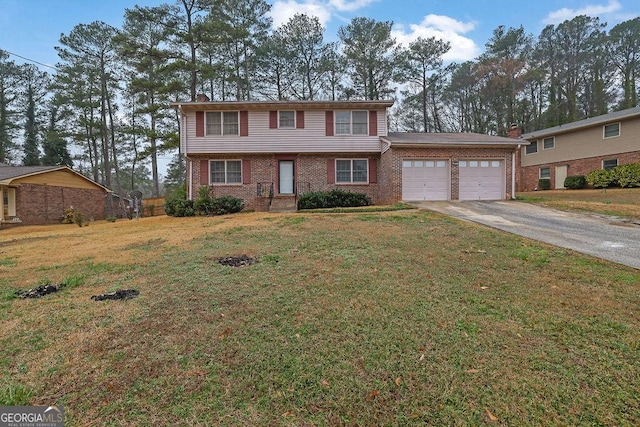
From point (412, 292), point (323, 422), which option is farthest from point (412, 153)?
point (323, 422)

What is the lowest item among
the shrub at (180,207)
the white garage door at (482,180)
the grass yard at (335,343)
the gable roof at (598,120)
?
the grass yard at (335,343)

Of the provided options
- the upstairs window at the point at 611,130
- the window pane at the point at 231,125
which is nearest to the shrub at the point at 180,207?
the window pane at the point at 231,125

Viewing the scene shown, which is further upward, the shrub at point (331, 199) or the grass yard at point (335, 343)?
the shrub at point (331, 199)

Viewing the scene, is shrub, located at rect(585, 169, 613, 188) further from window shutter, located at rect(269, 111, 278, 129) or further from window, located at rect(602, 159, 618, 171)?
window shutter, located at rect(269, 111, 278, 129)

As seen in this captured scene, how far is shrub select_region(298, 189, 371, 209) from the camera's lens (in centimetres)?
1419

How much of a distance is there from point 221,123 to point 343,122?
592cm

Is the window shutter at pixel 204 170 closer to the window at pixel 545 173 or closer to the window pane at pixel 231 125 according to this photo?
the window pane at pixel 231 125

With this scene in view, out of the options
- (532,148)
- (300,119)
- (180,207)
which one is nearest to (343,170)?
(300,119)

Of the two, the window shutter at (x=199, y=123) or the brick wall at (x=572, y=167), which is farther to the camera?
the brick wall at (x=572, y=167)

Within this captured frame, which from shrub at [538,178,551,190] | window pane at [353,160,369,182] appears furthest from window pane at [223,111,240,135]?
shrub at [538,178,551,190]

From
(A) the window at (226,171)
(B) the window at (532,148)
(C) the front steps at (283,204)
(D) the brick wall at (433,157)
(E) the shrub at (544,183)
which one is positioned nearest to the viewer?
(D) the brick wall at (433,157)

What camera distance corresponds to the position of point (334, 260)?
200 inches

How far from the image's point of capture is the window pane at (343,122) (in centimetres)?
1541

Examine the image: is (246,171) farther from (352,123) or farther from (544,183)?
(544,183)
